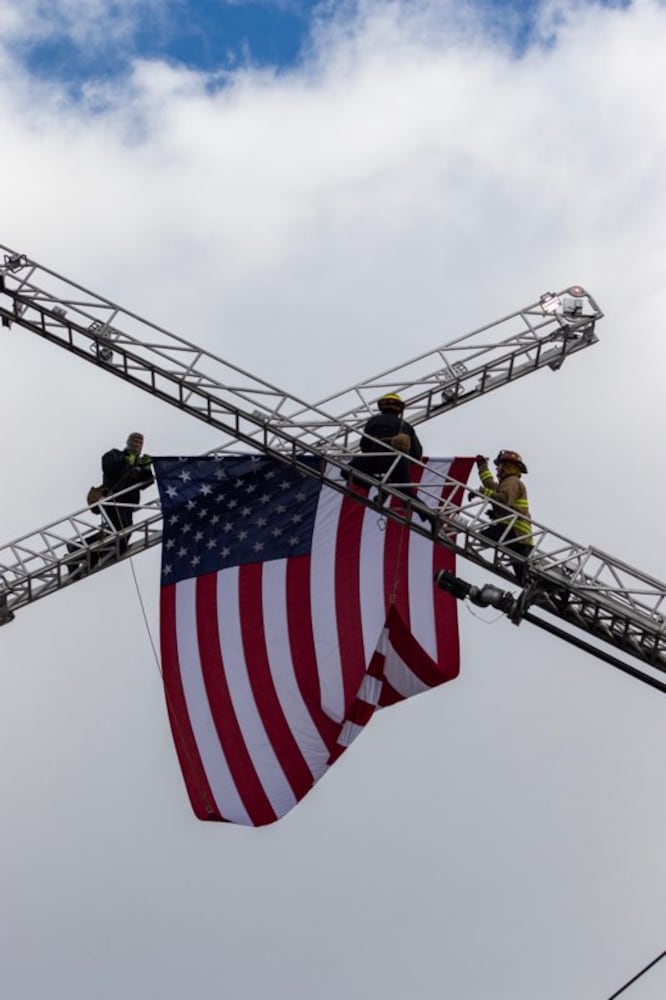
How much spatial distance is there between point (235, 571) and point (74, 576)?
8.08 ft

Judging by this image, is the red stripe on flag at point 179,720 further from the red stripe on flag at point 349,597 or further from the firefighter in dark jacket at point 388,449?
the firefighter in dark jacket at point 388,449

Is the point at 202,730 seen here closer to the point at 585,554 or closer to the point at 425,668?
the point at 425,668

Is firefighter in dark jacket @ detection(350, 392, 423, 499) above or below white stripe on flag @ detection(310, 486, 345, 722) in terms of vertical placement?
above

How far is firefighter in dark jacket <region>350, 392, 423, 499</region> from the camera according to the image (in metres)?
28.4

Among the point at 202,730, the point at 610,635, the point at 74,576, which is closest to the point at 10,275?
the point at 74,576

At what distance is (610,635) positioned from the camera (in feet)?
91.6

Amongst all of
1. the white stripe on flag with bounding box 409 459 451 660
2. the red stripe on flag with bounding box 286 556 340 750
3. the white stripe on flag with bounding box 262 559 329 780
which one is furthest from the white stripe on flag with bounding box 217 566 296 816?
the white stripe on flag with bounding box 409 459 451 660

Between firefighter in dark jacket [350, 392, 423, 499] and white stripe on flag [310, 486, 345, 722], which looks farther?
white stripe on flag [310, 486, 345, 722]

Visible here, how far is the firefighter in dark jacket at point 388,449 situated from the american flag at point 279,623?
280 millimetres

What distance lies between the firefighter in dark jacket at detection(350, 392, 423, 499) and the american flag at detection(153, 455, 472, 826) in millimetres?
280

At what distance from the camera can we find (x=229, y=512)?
2947 centimetres

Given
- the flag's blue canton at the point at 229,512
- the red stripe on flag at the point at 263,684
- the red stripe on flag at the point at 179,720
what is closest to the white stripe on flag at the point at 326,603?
the flag's blue canton at the point at 229,512

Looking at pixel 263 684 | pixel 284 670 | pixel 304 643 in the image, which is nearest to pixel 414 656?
pixel 304 643

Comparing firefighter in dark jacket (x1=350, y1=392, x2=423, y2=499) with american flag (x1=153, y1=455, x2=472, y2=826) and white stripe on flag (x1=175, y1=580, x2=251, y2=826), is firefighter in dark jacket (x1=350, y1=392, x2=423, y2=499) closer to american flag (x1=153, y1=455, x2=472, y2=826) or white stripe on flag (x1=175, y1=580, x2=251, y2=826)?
american flag (x1=153, y1=455, x2=472, y2=826)
